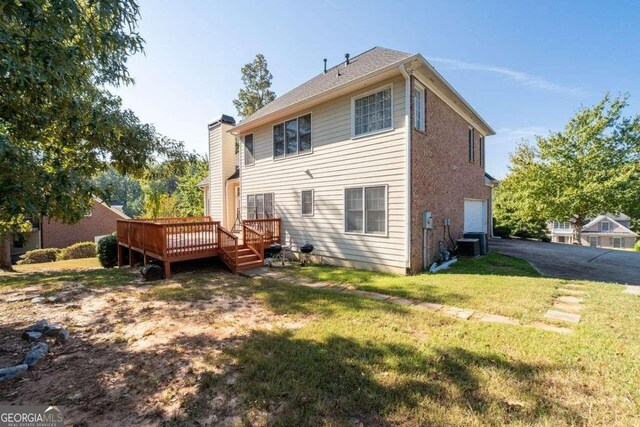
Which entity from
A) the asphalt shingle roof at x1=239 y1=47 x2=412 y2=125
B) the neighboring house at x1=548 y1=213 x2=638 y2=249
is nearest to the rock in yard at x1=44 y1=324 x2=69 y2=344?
the asphalt shingle roof at x1=239 y1=47 x2=412 y2=125

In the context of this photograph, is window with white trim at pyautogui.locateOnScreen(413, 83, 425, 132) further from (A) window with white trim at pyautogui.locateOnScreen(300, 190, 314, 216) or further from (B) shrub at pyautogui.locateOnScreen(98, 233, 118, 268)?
(B) shrub at pyautogui.locateOnScreen(98, 233, 118, 268)

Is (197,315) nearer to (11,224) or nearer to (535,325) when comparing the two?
(11,224)

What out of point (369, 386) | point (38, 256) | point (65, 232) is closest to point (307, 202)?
point (369, 386)

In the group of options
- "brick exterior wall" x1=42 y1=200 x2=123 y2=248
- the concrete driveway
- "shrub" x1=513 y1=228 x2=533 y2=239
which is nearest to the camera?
the concrete driveway

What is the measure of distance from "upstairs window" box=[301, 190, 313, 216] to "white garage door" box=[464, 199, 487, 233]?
698 cm

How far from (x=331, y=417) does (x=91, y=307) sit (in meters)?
5.58

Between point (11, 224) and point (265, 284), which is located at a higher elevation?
point (11, 224)

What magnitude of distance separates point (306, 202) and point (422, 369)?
7576 millimetres

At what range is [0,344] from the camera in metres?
3.88

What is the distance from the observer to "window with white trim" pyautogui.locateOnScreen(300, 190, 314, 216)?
995 cm

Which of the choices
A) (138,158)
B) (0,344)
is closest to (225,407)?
(0,344)

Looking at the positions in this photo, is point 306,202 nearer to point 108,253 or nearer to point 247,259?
point 247,259

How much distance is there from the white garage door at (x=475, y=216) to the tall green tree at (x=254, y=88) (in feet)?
Answer: 68.7

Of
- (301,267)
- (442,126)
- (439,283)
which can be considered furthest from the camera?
(442,126)
